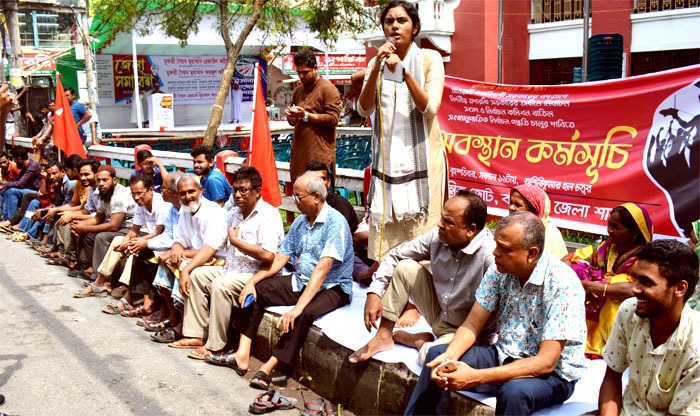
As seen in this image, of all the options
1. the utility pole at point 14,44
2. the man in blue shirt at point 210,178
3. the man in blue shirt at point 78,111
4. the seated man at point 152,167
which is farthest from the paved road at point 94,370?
the utility pole at point 14,44

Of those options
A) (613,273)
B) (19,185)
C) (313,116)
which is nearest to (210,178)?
(313,116)

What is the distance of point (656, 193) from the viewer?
5.49 metres

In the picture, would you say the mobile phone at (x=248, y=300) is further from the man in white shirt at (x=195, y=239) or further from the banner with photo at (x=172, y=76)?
the banner with photo at (x=172, y=76)

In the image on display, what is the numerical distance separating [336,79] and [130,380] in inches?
1085

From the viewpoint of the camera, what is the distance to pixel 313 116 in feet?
21.0

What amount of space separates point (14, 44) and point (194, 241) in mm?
12765

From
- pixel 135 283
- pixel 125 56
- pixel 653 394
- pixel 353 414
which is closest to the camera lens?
pixel 653 394

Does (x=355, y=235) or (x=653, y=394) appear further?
(x=355, y=235)

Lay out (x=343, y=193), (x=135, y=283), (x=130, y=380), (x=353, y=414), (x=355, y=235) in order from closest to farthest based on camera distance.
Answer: (x=353, y=414) → (x=130, y=380) → (x=355, y=235) → (x=135, y=283) → (x=343, y=193)

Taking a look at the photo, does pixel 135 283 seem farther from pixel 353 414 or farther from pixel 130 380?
pixel 353 414

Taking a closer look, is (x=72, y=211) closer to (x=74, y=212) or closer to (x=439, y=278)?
(x=74, y=212)

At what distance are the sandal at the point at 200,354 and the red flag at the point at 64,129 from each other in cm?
661

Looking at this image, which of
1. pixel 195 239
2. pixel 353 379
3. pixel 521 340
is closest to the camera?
pixel 521 340

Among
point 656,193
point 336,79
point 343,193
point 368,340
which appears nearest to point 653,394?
point 368,340
